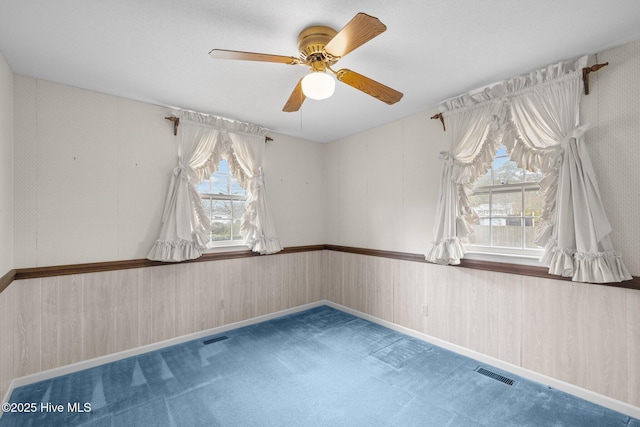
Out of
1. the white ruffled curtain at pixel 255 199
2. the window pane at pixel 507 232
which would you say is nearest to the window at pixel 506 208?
the window pane at pixel 507 232

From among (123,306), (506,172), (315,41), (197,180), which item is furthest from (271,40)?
(123,306)

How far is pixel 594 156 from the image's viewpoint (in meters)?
2.25

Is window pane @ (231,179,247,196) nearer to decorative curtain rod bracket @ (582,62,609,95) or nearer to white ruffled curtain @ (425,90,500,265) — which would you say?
white ruffled curtain @ (425,90,500,265)

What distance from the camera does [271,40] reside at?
2.03 meters

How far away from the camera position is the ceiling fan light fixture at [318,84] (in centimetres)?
176

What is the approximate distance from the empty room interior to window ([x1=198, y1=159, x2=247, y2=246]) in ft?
0.09

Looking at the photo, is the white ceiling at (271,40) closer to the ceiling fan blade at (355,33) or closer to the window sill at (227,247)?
the ceiling fan blade at (355,33)

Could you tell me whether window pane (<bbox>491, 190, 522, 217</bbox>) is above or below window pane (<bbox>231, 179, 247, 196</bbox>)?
below

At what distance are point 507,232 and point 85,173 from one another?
13.7ft

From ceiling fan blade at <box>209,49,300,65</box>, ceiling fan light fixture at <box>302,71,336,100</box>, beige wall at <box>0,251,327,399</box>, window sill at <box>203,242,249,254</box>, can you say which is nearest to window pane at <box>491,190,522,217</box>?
ceiling fan light fixture at <box>302,71,336,100</box>

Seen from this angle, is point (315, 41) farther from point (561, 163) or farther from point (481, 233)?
point (481, 233)

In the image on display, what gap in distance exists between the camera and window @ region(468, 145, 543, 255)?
2.63 meters

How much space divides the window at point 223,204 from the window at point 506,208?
285cm

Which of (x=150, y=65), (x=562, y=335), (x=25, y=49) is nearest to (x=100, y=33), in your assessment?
(x=150, y=65)
